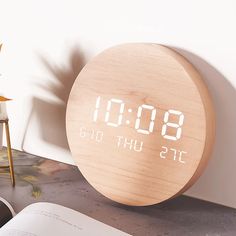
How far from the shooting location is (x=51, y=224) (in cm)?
78

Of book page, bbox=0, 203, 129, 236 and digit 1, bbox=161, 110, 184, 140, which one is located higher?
digit 1, bbox=161, 110, 184, 140

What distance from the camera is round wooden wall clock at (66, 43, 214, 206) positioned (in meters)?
0.87

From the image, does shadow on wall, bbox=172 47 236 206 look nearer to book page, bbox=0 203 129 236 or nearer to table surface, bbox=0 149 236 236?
table surface, bbox=0 149 236 236

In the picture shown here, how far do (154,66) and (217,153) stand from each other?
21 centimetres

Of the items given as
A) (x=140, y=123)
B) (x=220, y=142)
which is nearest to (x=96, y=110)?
(x=140, y=123)

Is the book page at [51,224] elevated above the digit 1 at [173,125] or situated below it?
below

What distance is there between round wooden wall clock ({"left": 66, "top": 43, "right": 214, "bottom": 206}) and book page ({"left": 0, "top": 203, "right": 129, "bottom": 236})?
0.15m

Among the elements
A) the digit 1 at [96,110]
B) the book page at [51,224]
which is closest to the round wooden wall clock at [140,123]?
the digit 1 at [96,110]

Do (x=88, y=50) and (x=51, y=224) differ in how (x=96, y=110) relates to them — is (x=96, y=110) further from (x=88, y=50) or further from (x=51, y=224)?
(x=51, y=224)

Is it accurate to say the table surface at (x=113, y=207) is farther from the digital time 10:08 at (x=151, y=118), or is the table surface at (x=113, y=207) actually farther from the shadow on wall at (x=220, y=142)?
the digital time 10:08 at (x=151, y=118)

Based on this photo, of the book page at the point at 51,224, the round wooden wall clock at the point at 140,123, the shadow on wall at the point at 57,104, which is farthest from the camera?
the shadow on wall at the point at 57,104

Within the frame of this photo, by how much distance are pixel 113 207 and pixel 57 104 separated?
0.30 meters

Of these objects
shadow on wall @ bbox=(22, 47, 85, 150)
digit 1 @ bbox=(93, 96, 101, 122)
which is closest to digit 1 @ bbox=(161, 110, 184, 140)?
digit 1 @ bbox=(93, 96, 101, 122)

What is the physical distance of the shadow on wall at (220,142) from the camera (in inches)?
35.7
